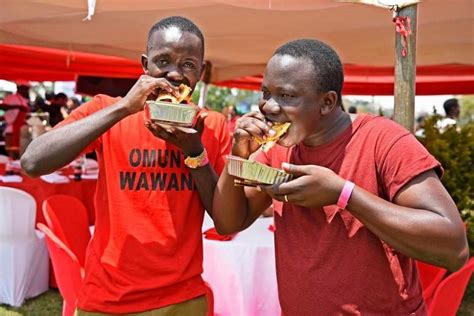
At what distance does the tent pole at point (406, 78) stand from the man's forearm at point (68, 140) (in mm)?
1811

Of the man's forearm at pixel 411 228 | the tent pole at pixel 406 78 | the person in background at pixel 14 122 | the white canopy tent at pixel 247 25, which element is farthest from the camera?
the person in background at pixel 14 122

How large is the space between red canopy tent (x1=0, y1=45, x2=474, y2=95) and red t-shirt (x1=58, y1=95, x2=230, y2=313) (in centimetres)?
604

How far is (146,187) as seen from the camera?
5.98 ft

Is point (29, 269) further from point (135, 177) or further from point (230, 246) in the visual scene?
point (135, 177)

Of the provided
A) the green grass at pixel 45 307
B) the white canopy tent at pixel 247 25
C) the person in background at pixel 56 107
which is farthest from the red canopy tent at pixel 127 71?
the green grass at pixel 45 307

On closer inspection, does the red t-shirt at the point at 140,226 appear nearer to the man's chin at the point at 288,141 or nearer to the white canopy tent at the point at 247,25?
the man's chin at the point at 288,141

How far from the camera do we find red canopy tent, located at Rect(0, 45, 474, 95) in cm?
816

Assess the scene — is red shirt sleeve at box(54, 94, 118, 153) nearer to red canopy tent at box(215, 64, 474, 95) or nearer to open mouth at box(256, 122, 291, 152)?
open mouth at box(256, 122, 291, 152)

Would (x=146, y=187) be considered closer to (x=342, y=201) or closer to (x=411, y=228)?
(x=342, y=201)

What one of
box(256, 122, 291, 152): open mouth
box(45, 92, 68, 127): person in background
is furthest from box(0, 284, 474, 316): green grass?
box(45, 92, 68, 127): person in background

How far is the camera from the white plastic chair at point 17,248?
185 inches

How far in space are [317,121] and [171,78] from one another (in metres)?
0.55

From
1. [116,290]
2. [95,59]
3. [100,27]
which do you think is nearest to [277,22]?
[100,27]

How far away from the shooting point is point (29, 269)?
16.2 ft
